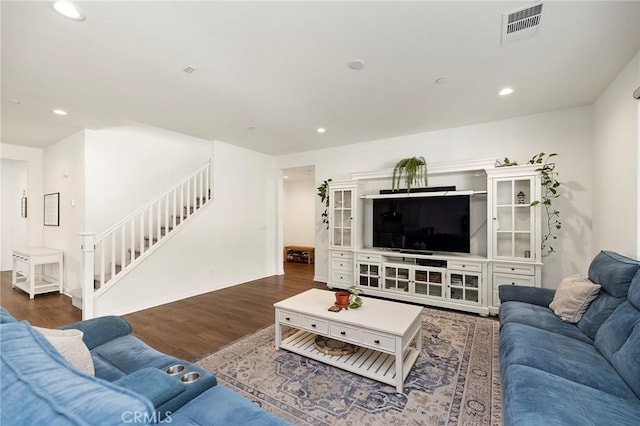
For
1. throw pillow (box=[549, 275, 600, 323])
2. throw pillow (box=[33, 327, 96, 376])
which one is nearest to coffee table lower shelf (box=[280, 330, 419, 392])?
throw pillow (box=[549, 275, 600, 323])

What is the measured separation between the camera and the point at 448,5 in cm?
178

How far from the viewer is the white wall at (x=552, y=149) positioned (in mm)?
3459

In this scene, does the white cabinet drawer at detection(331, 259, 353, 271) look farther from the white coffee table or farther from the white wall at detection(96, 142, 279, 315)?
the white coffee table

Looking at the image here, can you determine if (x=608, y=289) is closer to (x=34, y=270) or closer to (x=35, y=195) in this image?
(x=34, y=270)

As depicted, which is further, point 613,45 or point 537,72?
point 537,72

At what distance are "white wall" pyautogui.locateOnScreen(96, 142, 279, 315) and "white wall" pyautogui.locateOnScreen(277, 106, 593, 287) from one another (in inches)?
110

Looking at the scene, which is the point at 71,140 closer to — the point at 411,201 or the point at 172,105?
the point at 172,105

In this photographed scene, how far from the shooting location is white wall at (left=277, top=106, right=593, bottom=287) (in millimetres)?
3459

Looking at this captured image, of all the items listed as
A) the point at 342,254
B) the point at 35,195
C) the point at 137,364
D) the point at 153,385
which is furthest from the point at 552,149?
the point at 35,195

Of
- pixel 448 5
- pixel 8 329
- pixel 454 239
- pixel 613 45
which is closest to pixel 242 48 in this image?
pixel 448 5

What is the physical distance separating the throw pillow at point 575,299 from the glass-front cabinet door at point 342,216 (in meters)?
2.91

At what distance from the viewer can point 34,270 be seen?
4414 millimetres

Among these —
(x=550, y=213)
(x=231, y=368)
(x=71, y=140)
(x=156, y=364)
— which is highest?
(x=71, y=140)

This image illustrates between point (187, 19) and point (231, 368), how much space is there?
268 cm
